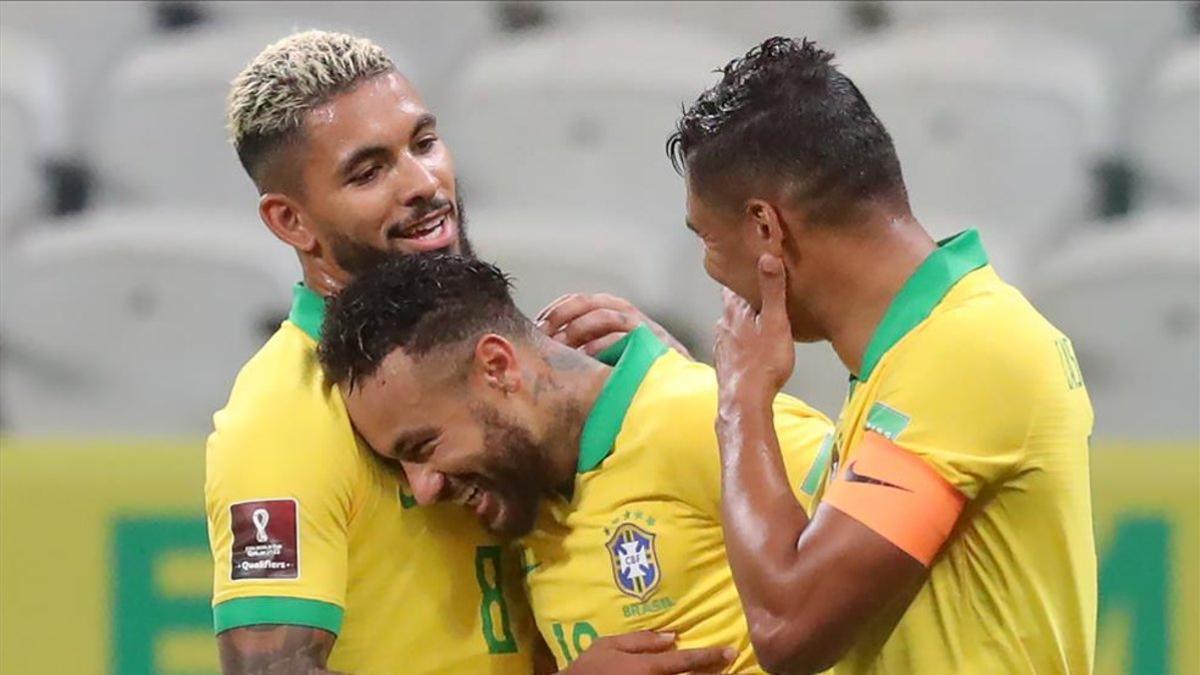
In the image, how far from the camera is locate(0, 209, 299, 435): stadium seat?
308cm

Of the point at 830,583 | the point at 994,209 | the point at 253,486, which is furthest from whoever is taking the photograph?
the point at 994,209

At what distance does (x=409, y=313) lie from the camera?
1.59 metres

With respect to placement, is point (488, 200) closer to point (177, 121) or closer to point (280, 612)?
point (177, 121)

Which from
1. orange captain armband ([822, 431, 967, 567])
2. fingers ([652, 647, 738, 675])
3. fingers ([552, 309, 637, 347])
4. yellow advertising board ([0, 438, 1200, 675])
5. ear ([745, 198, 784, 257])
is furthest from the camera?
yellow advertising board ([0, 438, 1200, 675])

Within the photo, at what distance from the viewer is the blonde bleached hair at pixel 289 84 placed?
169 cm

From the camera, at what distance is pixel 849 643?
129 cm

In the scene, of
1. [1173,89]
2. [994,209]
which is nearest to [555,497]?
[994,209]

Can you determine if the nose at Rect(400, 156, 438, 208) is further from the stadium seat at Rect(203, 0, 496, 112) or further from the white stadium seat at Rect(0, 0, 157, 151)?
the white stadium seat at Rect(0, 0, 157, 151)

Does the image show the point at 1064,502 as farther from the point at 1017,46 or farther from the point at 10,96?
the point at 10,96

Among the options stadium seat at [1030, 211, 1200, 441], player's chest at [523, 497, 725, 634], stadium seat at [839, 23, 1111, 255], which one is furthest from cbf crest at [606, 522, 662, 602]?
stadium seat at [839, 23, 1111, 255]

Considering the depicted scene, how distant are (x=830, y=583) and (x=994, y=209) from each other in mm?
1938

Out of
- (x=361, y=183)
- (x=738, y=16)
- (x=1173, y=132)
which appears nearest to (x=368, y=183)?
(x=361, y=183)

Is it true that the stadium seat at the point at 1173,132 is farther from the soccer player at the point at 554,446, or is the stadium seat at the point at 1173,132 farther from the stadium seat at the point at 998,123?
the soccer player at the point at 554,446

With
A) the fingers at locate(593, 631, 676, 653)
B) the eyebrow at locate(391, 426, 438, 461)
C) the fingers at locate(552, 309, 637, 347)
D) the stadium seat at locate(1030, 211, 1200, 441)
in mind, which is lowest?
the fingers at locate(593, 631, 676, 653)
